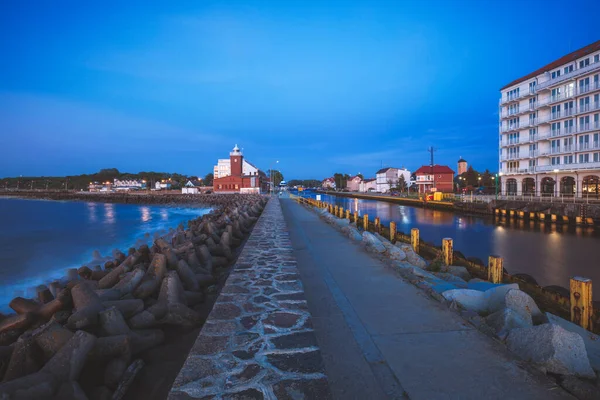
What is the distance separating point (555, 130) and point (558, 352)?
167 ft

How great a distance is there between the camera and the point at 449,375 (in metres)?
3.26

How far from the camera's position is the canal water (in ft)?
48.4

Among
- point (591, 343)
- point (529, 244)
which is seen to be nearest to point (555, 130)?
point (529, 244)

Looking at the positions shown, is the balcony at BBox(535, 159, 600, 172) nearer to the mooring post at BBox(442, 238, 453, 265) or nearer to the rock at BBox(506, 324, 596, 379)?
the mooring post at BBox(442, 238, 453, 265)

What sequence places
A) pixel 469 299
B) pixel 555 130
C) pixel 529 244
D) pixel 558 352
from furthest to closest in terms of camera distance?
pixel 555 130
pixel 529 244
pixel 469 299
pixel 558 352

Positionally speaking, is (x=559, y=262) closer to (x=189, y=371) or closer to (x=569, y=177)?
(x=189, y=371)

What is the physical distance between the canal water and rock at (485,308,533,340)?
8442 millimetres

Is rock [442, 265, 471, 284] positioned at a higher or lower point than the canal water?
higher

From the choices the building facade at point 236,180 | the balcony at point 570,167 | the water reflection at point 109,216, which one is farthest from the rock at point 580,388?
the building facade at point 236,180

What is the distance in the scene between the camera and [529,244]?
69.3ft

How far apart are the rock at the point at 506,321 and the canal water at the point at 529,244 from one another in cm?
844

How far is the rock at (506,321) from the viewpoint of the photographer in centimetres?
405

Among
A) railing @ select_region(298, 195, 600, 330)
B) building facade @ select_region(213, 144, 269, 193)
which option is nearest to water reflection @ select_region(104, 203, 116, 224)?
A: building facade @ select_region(213, 144, 269, 193)

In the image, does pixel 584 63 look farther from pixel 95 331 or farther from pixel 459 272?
pixel 95 331
